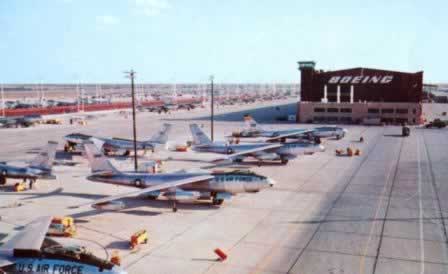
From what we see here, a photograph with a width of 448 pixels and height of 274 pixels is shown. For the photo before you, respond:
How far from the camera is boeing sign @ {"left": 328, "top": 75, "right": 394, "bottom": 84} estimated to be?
11019cm

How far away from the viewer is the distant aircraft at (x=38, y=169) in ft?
130

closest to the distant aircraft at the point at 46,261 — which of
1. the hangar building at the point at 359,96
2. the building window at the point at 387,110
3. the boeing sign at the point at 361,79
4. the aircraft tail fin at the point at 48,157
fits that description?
the aircraft tail fin at the point at 48,157

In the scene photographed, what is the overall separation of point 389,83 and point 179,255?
9852cm

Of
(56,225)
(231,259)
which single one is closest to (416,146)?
(231,259)

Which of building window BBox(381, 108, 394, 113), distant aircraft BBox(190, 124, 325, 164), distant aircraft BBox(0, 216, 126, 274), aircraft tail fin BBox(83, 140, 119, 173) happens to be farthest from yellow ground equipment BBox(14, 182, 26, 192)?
building window BBox(381, 108, 394, 113)

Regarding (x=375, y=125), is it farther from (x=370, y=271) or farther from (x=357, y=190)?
(x=370, y=271)

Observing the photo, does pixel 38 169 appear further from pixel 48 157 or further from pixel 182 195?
pixel 182 195

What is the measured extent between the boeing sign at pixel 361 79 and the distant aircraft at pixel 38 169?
294 ft

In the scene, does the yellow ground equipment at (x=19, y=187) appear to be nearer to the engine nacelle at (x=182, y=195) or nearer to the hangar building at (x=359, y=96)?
the engine nacelle at (x=182, y=195)

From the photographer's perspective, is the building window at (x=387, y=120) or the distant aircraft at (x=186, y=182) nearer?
the distant aircraft at (x=186, y=182)

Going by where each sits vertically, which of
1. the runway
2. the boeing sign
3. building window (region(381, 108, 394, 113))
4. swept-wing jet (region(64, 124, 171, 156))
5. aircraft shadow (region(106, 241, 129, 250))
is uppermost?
the boeing sign

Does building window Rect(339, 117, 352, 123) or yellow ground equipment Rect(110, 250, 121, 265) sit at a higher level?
building window Rect(339, 117, 352, 123)

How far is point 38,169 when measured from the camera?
39.7 metres

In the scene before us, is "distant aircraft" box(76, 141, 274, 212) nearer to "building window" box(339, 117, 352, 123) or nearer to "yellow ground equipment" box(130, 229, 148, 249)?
"yellow ground equipment" box(130, 229, 148, 249)
